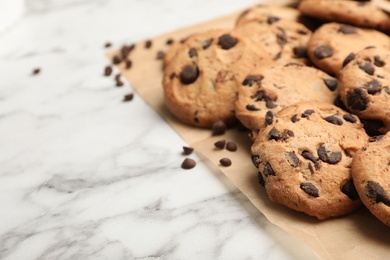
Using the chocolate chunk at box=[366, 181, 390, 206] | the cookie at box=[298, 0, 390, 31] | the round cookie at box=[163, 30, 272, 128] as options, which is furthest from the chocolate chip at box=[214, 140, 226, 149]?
the cookie at box=[298, 0, 390, 31]

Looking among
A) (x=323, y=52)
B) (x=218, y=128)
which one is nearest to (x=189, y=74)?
(x=218, y=128)

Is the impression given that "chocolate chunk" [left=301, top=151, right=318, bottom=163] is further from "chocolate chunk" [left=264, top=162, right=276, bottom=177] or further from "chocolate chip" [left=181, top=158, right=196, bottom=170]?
"chocolate chip" [left=181, top=158, right=196, bottom=170]

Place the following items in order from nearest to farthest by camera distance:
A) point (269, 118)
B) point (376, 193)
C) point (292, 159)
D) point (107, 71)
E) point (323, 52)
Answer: point (376, 193) → point (292, 159) → point (269, 118) → point (323, 52) → point (107, 71)

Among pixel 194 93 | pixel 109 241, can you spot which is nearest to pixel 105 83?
pixel 194 93

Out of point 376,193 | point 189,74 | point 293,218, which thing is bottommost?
point 293,218

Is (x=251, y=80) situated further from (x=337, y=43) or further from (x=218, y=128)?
(x=337, y=43)

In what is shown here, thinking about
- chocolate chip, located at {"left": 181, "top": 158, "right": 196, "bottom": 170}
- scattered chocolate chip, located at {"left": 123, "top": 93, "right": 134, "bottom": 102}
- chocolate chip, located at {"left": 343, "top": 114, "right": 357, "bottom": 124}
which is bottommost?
chocolate chip, located at {"left": 181, "top": 158, "right": 196, "bottom": 170}
